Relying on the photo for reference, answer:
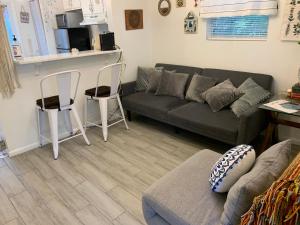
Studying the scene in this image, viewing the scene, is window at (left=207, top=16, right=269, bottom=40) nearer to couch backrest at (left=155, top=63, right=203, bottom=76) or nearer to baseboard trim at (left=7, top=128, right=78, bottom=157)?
couch backrest at (left=155, top=63, right=203, bottom=76)

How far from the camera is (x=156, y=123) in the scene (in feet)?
12.1

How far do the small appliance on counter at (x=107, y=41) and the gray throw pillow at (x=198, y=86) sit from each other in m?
1.29

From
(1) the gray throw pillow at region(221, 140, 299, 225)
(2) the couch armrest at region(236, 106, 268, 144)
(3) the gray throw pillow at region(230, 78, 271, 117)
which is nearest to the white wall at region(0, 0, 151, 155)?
(3) the gray throw pillow at region(230, 78, 271, 117)

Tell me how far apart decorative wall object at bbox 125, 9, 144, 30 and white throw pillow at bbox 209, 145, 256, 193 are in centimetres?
294

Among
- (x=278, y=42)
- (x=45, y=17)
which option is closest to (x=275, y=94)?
(x=278, y=42)

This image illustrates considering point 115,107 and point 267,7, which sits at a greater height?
point 267,7

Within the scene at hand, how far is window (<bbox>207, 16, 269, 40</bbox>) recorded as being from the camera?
111 inches

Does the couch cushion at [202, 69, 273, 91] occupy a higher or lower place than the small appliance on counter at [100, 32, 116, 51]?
lower

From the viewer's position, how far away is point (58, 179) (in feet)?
8.05

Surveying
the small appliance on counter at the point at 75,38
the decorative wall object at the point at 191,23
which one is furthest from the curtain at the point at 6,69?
the decorative wall object at the point at 191,23

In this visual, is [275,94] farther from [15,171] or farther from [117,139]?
[15,171]

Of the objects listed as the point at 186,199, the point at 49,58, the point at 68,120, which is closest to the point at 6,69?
the point at 49,58

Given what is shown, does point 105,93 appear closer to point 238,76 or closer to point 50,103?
point 50,103

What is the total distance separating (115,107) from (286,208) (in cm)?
324
